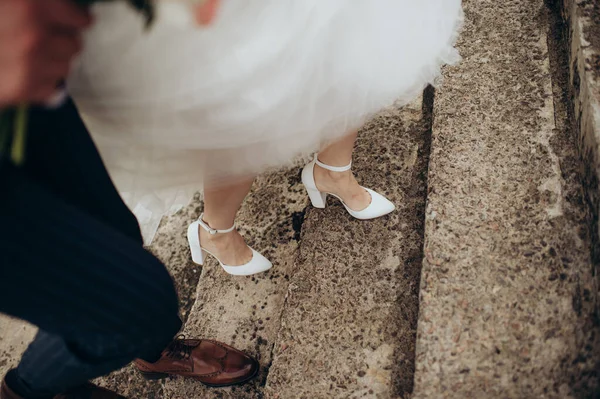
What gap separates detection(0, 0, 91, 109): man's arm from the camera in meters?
0.52

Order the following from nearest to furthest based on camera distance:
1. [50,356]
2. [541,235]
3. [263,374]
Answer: [50,356] → [541,235] → [263,374]

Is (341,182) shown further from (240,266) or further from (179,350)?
(179,350)

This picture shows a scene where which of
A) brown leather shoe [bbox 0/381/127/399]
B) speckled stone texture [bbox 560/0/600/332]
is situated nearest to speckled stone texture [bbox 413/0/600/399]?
speckled stone texture [bbox 560/0/600/332]

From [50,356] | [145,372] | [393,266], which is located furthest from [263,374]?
[50,356]

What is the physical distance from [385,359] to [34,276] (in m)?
0.96

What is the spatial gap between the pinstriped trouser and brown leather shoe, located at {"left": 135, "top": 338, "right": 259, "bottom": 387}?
346mm

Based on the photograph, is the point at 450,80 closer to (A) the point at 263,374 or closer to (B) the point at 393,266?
(B) the point at 393,266

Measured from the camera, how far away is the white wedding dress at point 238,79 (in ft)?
2.51

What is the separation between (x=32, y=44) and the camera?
0.53 m

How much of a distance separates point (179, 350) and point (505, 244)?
102 cm

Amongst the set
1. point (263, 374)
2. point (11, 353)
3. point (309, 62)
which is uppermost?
point (309, 62)

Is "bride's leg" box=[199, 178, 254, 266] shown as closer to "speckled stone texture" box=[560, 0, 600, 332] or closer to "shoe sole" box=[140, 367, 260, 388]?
"shoe sole" box=[140, 367, 260, 388]

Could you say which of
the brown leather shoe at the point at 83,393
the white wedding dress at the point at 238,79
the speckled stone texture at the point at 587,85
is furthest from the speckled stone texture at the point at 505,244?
the brown leather shoe at the point at 83,393

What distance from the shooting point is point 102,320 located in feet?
2.84
